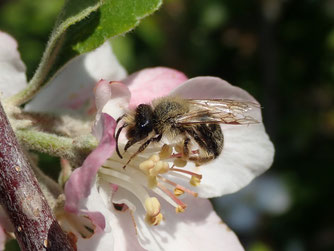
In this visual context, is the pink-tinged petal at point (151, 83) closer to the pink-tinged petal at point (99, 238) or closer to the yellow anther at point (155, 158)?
the yellow anther at point (155, 158)

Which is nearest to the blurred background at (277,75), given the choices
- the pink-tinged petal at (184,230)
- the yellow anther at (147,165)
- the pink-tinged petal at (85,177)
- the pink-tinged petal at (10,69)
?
the pink-tinged petal at (10,69)

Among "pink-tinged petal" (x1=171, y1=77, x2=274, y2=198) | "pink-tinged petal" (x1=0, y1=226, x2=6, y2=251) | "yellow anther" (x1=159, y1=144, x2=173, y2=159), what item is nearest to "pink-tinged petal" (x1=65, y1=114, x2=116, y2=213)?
"pink-tinged petal" (x1=0, y1=226, x2=6, y2=251)

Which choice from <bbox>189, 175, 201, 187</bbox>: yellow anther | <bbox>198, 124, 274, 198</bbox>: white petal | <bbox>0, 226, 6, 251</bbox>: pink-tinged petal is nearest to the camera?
<bbox>0, 226, 6, 251</bbox>: pink-tinged petal

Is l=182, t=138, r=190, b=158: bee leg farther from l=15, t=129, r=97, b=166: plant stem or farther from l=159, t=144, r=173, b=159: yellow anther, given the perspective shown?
l=15, t=129, r=97, b=166: plant stem

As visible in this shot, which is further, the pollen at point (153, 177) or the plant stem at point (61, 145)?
the pollen at point (153, 177)

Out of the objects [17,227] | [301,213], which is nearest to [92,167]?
[17,227]

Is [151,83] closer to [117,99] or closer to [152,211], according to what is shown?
[117,99]

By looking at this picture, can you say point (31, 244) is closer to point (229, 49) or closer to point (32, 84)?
point (32, 84)
